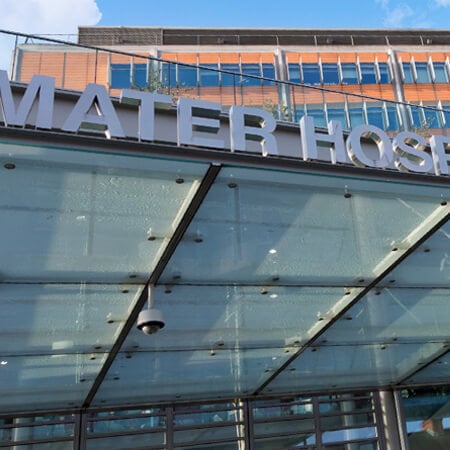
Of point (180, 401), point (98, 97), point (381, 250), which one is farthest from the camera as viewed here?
point (180, 401)

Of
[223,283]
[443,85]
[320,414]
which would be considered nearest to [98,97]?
[223,283]

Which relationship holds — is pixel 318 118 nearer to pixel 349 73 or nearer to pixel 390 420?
pixel 390 420

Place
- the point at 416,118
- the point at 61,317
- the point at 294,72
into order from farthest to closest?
1. the point at 294,72
2. the point at 416,118
3. the point at 61,317

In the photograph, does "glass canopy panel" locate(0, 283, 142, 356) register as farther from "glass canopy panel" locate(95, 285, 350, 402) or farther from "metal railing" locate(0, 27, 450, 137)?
"metal railing" locate(0, 27, 450, 137)

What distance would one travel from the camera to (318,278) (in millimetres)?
8125

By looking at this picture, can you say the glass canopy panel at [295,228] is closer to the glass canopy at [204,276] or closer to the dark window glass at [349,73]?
the glass canopy at [204,276]

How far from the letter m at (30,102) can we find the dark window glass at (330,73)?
29337mm

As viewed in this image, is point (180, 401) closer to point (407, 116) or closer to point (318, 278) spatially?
point (318, 278)

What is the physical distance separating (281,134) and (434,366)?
7.61 m

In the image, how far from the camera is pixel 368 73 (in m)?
33.7

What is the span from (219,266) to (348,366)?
5094 millimetres

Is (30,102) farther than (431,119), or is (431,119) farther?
(431,119)

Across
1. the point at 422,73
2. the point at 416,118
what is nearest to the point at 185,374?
the point at 416,118

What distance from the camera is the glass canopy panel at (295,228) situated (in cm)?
620
